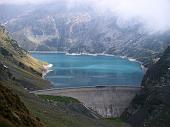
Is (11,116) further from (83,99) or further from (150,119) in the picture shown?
(83,99)

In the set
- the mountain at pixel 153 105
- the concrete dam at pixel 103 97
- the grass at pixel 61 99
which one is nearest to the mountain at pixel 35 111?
the grass at pixel 61 99

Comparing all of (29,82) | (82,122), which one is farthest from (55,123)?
(29,82)

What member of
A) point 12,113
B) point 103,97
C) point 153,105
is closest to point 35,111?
point 12,113

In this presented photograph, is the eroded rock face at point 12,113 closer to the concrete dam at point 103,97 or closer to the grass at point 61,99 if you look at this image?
the grass at point 61,99

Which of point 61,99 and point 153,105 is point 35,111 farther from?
point 153,105

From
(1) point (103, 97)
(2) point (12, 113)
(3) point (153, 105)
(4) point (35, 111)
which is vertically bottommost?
(2) point (12, 113)
